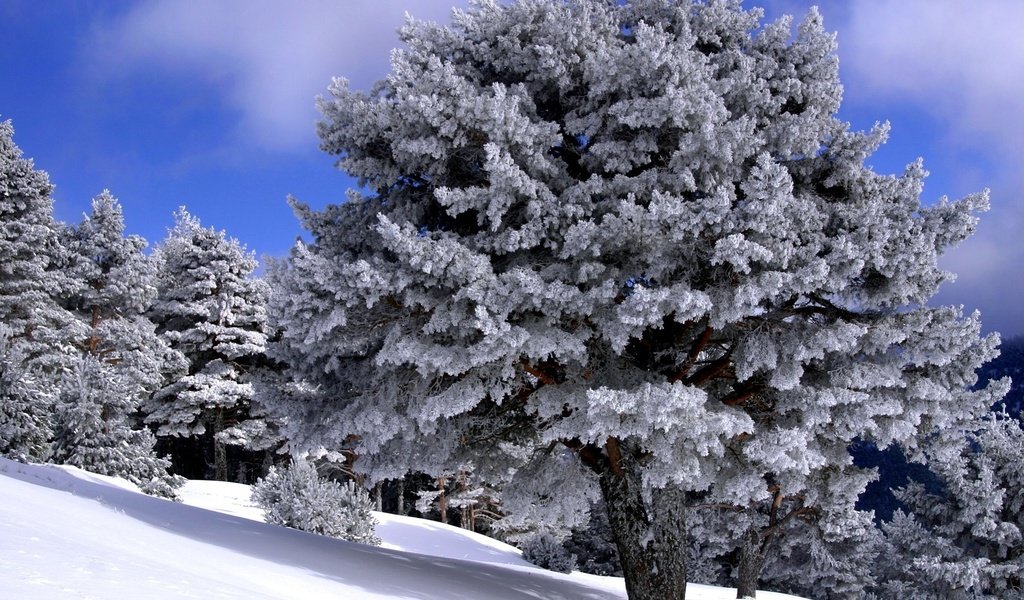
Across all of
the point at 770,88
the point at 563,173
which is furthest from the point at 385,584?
the point at 770,88

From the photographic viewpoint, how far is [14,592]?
10.0ft

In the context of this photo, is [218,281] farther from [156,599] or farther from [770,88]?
[156,599]

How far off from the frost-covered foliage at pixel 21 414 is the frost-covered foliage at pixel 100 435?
557 millimetres

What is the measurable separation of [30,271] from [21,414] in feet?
35.4

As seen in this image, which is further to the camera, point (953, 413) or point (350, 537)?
point (350, 537)

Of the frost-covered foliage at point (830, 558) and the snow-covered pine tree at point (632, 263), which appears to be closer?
the snow-covered pine tree at point (632, 263)

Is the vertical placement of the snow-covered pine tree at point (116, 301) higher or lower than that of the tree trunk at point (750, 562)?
higher

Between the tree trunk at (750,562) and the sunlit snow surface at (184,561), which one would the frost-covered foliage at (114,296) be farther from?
the tree trunk at (750,562)

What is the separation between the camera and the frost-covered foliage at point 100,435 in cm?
1783

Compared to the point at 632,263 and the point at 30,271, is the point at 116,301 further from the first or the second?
the point at 632,263

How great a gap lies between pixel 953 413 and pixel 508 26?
7.18 m

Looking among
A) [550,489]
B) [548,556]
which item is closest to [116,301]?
[548,556]

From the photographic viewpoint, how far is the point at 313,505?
16547 mm

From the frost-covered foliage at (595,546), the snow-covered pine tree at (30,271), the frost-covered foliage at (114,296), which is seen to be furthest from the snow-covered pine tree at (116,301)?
the frost-covered foliage at (595,546)
